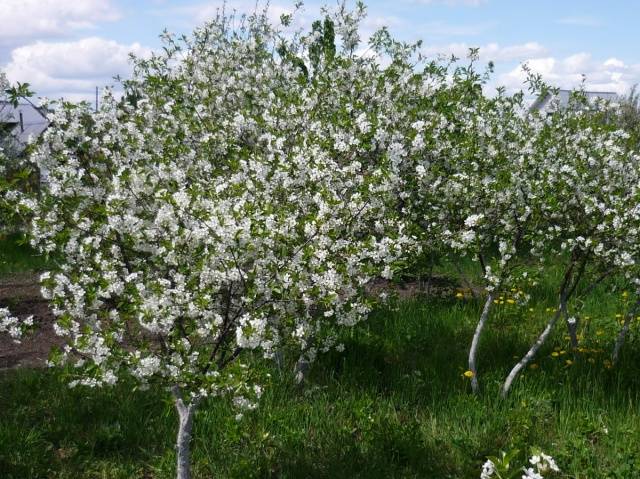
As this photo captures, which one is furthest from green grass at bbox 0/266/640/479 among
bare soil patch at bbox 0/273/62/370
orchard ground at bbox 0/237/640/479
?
bare soil patch at bbox 0/273/62/370

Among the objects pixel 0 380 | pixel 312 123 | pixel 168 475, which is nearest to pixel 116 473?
pixel 168 475

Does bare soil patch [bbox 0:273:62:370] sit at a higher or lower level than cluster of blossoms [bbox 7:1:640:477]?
lower

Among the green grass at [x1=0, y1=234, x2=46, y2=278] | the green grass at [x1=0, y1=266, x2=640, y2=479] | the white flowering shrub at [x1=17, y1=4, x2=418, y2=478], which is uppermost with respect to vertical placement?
the white flowering shrub at [x1=17, y1=4, x2=418, y2=478]

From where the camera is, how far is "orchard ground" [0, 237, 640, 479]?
468cm

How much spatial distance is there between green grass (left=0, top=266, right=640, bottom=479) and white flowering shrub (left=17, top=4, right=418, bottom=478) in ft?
2.09

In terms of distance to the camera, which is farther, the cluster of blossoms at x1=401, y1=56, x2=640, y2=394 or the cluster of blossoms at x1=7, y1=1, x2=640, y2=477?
the cluster of blossoms at x1=401, y1=56, x2=640, y2=394

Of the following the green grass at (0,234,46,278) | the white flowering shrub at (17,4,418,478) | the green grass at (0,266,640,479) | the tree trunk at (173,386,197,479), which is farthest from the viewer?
the green grass at (0,234,46,278)

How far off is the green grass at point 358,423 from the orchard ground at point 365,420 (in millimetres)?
11

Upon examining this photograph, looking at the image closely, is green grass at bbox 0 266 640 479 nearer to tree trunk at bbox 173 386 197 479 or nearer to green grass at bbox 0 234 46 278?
tree trunk at bbox 173 386 197 479

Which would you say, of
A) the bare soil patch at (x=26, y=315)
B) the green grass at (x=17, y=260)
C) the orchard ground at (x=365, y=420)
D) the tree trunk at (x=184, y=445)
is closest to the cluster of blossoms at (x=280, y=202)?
the tree trunk at (x=184, y=445)

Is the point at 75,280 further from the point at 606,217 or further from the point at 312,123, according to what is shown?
the point at 606,217

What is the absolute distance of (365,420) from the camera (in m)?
5.00

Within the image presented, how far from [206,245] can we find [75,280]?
818mm

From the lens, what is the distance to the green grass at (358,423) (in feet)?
15.4
